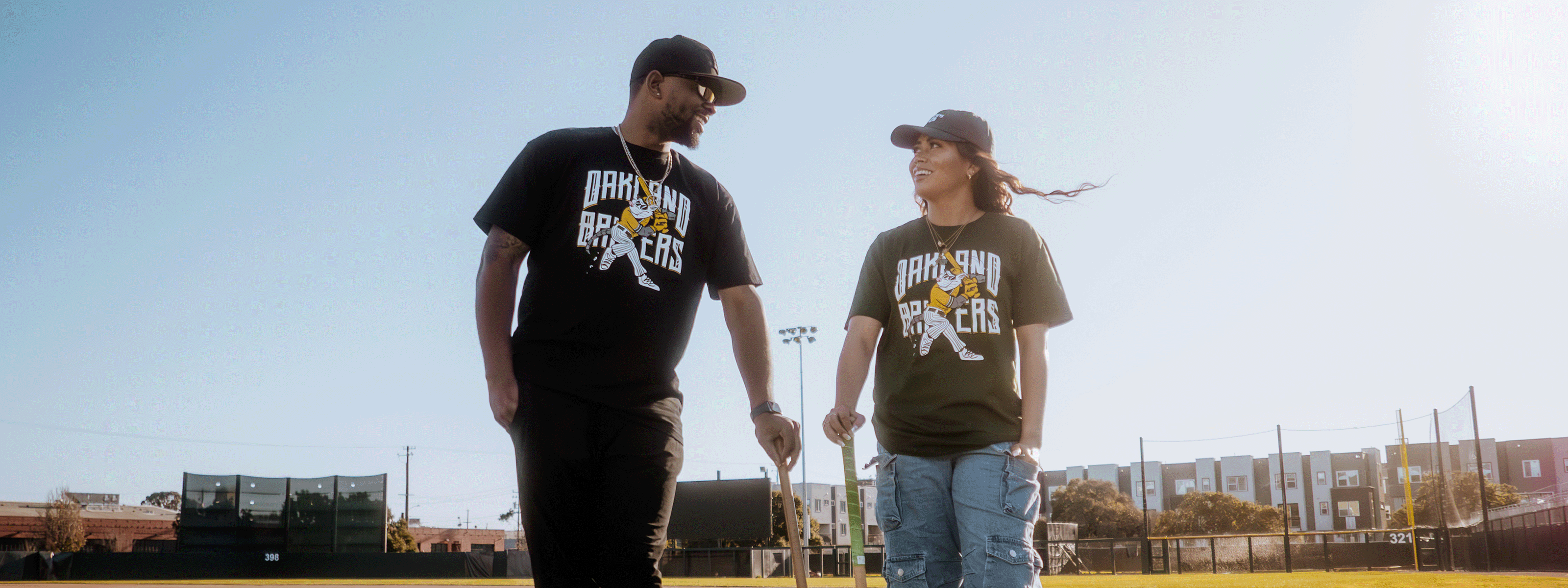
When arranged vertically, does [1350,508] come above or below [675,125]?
below

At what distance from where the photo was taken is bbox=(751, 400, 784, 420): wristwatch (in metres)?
2.44

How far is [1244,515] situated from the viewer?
4706 centimetres

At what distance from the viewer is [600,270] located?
214cm

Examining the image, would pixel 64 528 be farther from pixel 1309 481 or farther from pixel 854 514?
pixel 1309 481

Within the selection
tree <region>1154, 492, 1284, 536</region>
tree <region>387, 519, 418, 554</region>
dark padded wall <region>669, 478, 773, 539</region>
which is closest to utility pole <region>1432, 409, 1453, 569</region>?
dark padded wall <region>669, 478, 773, 539</region>

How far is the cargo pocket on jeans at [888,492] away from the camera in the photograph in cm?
272

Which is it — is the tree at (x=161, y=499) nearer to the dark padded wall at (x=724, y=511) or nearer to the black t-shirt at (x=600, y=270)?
the dark padded wall at (x=724, y=511)

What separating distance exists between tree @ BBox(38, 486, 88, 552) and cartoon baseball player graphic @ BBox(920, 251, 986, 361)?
5702cm

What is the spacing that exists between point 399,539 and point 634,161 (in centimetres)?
5330

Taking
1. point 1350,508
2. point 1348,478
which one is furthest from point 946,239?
point 1348,478

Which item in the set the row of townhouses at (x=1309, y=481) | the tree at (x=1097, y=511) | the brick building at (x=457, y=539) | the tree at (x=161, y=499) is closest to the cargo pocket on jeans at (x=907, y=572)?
the tree at (x=1097, y=511)

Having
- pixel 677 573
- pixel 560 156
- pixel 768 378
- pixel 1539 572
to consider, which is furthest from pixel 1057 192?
pixel 677 573

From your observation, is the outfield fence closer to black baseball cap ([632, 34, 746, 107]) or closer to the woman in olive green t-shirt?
the woman in olive green t-shirt

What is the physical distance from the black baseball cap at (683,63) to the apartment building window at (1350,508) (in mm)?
71895
